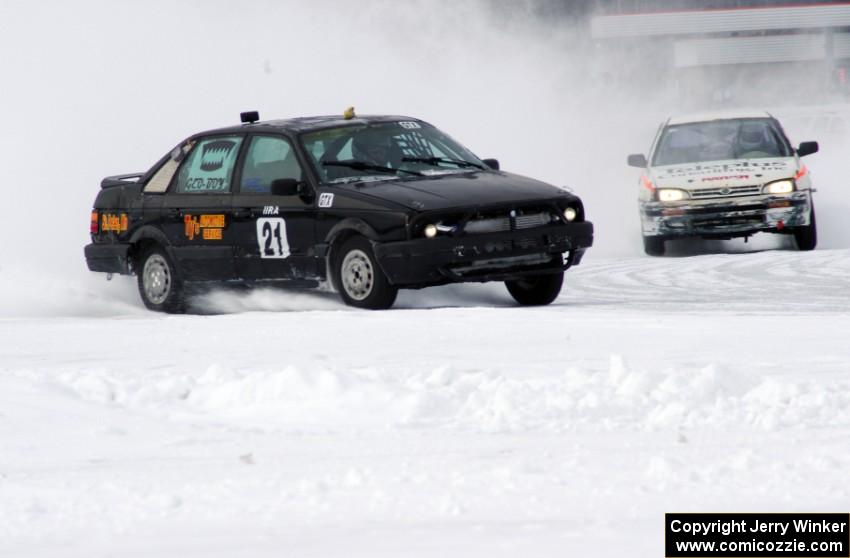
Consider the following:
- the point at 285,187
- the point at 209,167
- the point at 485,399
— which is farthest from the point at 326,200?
the point at 485,399

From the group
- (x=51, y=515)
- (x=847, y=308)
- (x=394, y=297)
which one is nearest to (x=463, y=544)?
(x=51, y=515)

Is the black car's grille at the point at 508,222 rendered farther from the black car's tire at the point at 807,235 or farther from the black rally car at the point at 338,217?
the black car's tire at the point at 807,235

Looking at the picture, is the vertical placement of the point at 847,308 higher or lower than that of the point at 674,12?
lower

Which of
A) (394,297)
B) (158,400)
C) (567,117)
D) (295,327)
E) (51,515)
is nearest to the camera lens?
(51,515)

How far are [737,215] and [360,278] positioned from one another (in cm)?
571

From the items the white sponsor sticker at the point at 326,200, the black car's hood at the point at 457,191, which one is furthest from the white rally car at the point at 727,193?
the white sponsor sticker at the point at 326,200

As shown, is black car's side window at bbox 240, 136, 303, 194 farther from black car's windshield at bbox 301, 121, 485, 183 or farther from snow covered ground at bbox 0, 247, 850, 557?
snow covered ground at bbox 0, 247, 850, 557

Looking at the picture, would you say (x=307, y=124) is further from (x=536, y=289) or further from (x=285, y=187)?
(x=536, y=289)

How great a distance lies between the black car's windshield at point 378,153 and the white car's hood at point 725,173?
441 cm

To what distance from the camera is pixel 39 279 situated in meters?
12.3

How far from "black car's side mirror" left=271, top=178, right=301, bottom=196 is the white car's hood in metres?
5.55

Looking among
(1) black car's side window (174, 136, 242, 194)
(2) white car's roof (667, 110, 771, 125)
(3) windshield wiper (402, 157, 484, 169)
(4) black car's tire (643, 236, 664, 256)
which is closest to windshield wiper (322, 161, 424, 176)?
(3) windshield wiper (402, 157, 484, 169)

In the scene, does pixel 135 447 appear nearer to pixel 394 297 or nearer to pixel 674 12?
pixel 394 297

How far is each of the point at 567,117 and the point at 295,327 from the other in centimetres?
2650
